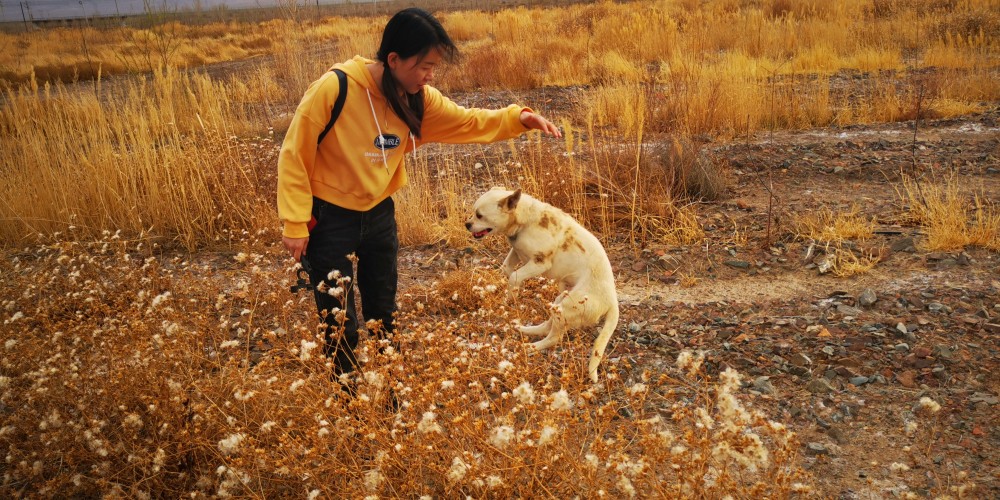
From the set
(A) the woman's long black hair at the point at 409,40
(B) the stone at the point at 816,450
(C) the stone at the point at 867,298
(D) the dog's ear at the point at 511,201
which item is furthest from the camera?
(C) the stone at the point at 867,298

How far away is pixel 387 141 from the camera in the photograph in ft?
9.93

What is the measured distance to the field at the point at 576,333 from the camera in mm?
2471

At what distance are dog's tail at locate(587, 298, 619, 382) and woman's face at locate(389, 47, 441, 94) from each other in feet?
5.11

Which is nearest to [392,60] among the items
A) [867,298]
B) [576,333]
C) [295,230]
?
[295,230]

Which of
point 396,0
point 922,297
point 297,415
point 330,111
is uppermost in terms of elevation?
point 396,0

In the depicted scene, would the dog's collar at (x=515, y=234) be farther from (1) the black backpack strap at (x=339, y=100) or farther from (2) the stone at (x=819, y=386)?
(2) the stone at (x=819, y=386)

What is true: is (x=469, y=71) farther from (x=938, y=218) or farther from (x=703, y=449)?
(x=703, y=449)

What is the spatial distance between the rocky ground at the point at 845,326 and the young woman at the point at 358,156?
5.65 ft

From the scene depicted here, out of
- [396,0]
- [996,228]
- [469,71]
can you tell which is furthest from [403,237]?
[396,0]

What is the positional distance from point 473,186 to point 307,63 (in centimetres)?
442

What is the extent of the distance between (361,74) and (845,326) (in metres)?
3.28

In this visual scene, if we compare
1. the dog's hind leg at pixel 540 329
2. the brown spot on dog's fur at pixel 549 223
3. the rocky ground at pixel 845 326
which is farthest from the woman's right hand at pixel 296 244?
the rocky ground at pixel 845 326

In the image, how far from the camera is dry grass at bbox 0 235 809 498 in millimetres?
2229

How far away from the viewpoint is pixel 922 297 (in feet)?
13.9
